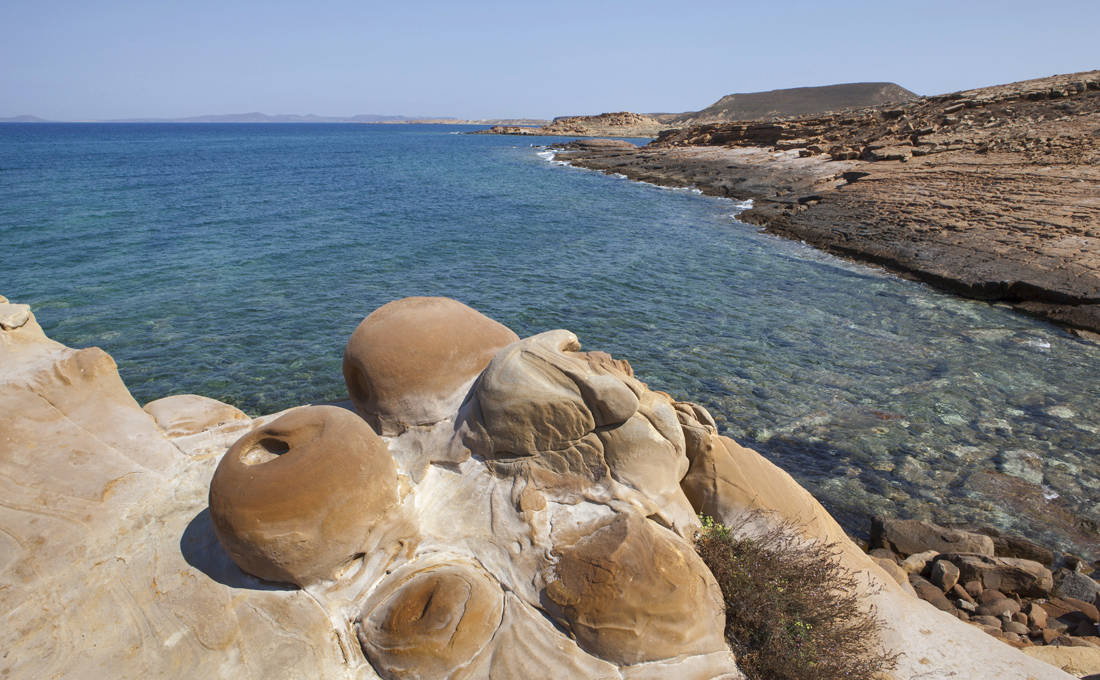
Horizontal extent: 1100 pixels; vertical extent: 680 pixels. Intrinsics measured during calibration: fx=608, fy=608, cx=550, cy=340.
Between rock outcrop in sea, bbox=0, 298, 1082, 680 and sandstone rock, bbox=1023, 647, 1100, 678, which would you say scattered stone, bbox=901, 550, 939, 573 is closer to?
rock outcrop in sea, bbox=0, 298, 1082, 680

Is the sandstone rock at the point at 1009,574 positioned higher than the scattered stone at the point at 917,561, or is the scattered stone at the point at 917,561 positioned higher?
the sandstone rock at the point at 1009,574

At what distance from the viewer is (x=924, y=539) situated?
8.18 m

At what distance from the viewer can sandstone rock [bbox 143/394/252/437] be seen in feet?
24.3

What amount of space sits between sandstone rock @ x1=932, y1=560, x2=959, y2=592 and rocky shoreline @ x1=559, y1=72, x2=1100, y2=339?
11.7 m

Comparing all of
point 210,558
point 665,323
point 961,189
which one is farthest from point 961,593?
point 961,189

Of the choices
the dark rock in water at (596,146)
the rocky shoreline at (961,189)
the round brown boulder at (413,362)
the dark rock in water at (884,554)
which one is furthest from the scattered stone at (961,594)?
the dark rock in water at (596,146)

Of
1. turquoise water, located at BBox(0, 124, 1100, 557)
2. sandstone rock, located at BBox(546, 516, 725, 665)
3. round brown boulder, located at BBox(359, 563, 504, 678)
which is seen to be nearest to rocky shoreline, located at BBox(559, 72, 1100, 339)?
turquoise water, located at BBox(0, 124, 1100, 557)

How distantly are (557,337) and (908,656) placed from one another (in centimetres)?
444

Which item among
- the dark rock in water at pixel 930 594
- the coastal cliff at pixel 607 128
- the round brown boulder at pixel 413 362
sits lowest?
the dark rock in water at pixel 930 594

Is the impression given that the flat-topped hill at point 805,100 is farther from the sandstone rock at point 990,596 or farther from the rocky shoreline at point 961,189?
the sandstone rock at point 990,596

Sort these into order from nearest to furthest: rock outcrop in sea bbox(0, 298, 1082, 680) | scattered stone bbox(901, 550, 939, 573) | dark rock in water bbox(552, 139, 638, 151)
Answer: rock outcrop in sea bbox(0, 298, 1082, 680) → scattered stone bbox(901, 550, 939, 573) → dark rock in water bbox(552, 139, 638, 151)

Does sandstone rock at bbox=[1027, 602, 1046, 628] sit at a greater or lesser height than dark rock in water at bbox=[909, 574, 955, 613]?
greater

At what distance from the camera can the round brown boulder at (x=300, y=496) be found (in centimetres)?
507

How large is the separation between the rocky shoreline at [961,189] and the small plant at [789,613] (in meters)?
14.5
